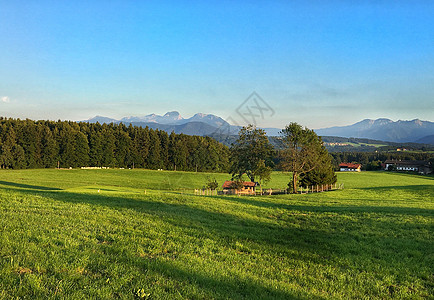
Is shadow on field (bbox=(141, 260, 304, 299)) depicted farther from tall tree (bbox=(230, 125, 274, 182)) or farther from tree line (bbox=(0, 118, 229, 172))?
tree line (bbox=(0, 118, 229, 172))

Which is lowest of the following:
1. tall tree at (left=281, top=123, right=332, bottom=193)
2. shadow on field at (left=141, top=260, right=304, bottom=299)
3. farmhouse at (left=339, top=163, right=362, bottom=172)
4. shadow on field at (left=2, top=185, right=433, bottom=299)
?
farmhouse at (left=339, top=163, right=362, bottom=172)

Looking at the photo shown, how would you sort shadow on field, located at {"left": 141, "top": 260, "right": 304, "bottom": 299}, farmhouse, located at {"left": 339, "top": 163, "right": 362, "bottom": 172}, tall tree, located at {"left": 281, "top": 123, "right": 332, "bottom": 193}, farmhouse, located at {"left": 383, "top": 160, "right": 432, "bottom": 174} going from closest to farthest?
shadow on field, located at {"left": 141, "top": 260, "right": 304, "bottom": 299}, tall tree, located at {"left": 281, "top": 123, "right": 332, "bottom": 193}, farmhouse, located at {"left": 383, "top": 160, "right": 432, "bottom": 174}, farmhouse, located at {"left": 339, "top": 163, "right": 362, "bottom": 172}

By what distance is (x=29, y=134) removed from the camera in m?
93.8

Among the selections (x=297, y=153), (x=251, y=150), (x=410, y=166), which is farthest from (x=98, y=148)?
(x=410, y=166)

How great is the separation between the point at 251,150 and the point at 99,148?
70.5 metres

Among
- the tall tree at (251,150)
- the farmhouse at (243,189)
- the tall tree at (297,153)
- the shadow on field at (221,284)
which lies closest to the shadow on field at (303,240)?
the shadow on field at (221,284)

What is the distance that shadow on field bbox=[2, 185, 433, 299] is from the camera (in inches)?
275

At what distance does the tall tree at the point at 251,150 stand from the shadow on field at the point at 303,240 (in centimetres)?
3909

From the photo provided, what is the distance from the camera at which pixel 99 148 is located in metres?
104

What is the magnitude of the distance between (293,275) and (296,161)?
4558 centimetres

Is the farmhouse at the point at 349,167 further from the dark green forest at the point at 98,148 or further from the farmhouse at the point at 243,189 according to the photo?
the farmhouse at the point at 243,189

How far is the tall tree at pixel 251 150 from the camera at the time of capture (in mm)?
56781

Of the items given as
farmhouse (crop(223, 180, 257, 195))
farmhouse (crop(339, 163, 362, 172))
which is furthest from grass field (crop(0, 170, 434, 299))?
farmhouse (crop(339, 163, 362, 172))

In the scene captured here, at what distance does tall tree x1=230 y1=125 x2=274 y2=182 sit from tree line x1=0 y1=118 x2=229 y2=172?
6184 centimetres
